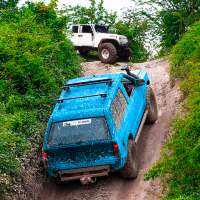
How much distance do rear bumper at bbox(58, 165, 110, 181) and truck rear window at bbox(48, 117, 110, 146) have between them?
649 mm

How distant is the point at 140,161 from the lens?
13.4 m

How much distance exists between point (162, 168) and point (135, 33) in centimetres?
1823

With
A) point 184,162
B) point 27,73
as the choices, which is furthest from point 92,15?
point 184,162

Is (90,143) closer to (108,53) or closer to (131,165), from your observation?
(131,165)

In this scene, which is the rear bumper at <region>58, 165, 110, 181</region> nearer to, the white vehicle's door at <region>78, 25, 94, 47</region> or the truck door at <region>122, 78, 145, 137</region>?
the truck door at <region>122, 78, 145, 137</region>

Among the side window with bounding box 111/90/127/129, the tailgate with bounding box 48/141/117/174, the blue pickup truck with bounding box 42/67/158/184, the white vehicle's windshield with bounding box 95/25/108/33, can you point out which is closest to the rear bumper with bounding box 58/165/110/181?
the blue pickup truck with bounding box 42/67/158/184

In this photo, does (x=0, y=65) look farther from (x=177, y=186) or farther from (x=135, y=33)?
(x=135, y=33)

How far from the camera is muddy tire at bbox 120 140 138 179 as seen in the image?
12.4 m

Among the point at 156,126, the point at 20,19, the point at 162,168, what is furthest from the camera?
the point at 20,19

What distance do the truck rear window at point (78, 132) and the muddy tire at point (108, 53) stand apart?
1063cm

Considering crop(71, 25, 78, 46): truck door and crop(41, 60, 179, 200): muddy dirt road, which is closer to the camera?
crop(41, 60, 179, 200): muddy dirt road

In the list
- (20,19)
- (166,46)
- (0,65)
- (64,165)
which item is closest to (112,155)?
(64,165)

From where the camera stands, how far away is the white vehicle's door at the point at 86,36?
2384 cm

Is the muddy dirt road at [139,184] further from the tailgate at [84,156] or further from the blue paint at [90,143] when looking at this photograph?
the tailgate at [84,156]
